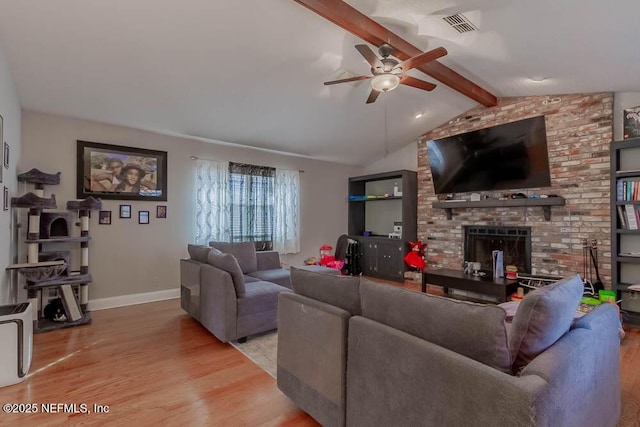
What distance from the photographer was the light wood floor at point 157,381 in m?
1.95

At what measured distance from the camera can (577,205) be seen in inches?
163

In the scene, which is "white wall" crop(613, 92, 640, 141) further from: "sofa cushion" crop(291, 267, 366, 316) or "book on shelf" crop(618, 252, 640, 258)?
"sofa cushion" crop(291, 267, 366, 316)

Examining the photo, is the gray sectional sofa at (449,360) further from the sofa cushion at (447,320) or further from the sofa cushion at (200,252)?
the sofa cushion at (200,252)

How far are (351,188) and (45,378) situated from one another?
224 inches

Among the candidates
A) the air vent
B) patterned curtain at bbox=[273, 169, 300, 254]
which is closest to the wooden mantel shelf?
patterned curtain at bbox=[273, 169, 300, 254]

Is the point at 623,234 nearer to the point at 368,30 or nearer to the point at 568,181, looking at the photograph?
the point at 568,181

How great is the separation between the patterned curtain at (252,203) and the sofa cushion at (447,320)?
3985 mm

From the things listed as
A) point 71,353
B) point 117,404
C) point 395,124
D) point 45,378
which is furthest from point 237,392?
point 395,124

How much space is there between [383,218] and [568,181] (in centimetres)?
325

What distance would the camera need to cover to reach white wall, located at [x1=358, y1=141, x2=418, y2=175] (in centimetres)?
619

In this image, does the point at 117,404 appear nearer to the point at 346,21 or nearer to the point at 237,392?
the point at 237,392

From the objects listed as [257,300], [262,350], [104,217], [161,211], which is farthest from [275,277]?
[104,217]

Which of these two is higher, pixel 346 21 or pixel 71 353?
pixel 346 21

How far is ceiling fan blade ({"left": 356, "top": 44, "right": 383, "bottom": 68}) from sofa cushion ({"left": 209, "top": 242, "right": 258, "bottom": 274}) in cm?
292
